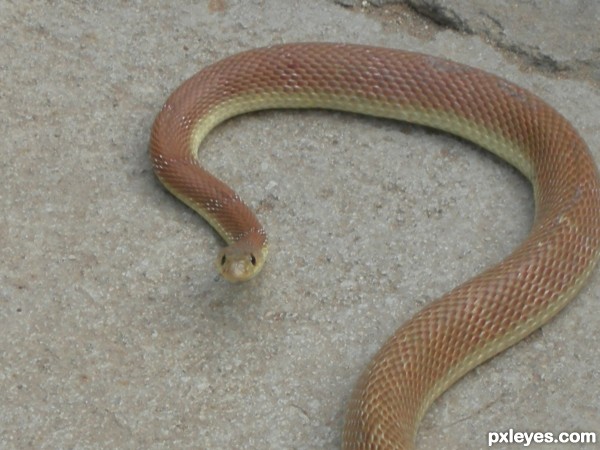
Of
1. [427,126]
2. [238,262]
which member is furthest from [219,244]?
[427,126]

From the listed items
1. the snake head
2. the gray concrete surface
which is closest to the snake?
the snake head

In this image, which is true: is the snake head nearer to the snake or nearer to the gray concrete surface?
the snake

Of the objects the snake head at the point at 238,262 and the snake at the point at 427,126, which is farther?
the snake head at the point at 238,262

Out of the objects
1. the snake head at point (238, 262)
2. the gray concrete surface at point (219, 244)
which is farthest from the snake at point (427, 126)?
the gray concrete surface at point (219, 244)

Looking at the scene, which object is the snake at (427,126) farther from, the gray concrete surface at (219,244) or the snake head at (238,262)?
the gray concrete surface at (219,244)

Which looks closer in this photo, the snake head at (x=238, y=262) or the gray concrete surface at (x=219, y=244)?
the gray concrete surface at (x=219, y=244)

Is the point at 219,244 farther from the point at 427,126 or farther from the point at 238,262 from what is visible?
the point at 427,126

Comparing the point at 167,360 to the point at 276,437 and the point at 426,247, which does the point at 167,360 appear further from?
the point at 426,247
